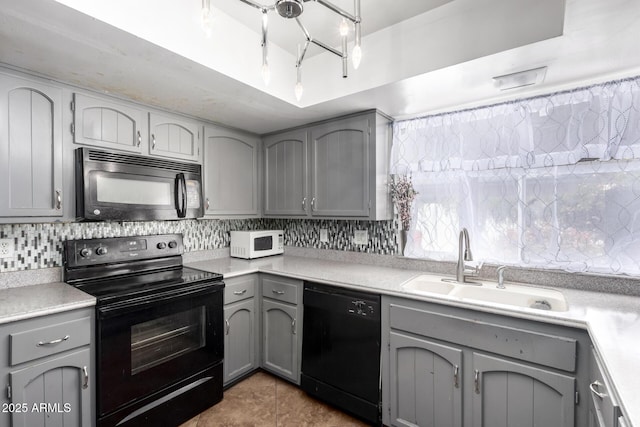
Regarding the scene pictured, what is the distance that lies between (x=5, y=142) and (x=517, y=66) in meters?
2.63

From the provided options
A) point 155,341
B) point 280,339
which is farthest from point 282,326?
point 155,341

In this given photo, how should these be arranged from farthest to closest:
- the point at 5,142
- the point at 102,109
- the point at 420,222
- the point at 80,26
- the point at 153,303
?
the point at 420,222, the point at 102,109, the point at 153,303, the point at 5,142, the point at 80,26

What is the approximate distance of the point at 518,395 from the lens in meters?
1.44

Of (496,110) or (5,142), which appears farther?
(496,110)

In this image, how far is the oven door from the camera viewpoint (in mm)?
1589

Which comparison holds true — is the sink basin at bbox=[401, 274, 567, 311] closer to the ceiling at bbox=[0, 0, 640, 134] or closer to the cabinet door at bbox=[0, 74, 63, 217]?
the ceiling at bbox=[0, 0, 640, 134]

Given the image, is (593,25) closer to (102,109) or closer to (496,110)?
(496,110)

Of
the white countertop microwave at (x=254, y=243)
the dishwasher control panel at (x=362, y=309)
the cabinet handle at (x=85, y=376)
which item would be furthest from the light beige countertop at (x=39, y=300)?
the dishwasher control panel at (x=362, y=309)

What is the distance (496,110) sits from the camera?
6.56ft

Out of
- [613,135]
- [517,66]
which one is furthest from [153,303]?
[613,135]

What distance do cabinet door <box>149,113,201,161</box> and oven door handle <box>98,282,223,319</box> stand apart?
3.24ft

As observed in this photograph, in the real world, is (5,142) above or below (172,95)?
below

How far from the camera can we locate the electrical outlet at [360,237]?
8.56 ft

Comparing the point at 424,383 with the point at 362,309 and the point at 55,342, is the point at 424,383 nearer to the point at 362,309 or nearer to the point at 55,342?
the point at 362,309
